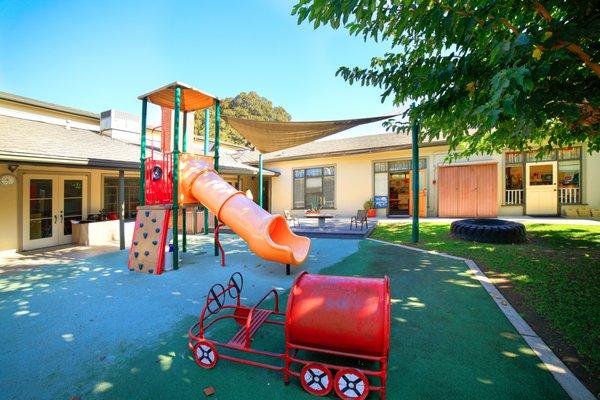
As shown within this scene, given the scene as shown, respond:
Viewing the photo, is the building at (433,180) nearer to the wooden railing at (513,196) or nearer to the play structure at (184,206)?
the wooden railing at (513,196)

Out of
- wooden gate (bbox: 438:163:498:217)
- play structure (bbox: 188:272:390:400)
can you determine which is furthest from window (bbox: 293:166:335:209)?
play structure (bbox: 188:272:390:400)

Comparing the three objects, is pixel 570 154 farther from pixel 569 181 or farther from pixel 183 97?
pixel 183 97

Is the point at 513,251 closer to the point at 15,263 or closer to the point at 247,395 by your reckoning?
the point at 247,395

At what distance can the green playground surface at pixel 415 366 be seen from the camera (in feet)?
8.27

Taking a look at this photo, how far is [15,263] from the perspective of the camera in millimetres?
7465

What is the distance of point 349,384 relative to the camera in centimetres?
250

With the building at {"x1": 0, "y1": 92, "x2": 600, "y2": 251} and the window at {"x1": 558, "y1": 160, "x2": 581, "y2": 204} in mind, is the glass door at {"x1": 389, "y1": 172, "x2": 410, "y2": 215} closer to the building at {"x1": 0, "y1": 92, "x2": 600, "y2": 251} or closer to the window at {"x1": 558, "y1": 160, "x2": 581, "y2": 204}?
the building at {"x1": 0, "y1": 92, "x2": 600, "y2": 251}

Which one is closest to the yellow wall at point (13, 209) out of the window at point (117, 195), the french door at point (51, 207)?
the french door at point (51, 207)

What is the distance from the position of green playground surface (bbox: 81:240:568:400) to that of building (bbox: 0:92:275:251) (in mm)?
6054

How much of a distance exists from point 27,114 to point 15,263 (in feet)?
23.1

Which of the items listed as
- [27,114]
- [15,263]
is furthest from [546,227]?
[27,114]

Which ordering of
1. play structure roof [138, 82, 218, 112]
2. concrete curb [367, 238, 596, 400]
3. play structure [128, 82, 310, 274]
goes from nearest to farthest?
1. concrete curb [367, 238, 596, 400]
2. play structure [128, 82, 310, 274]
3. play structure roof [138, 82, 218, 112]

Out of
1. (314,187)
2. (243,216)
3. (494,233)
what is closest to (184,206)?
(243,216)

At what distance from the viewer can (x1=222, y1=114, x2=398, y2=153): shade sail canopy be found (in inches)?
344
